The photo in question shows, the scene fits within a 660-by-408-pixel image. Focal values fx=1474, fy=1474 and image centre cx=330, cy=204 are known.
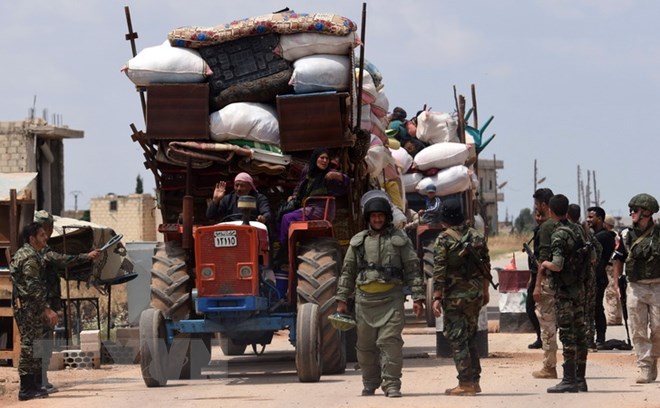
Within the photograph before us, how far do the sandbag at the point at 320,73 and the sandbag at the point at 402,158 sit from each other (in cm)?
881

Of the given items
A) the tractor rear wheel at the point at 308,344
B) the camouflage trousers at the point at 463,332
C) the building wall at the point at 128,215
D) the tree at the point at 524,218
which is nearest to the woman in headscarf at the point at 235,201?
the tractor rear wheel at the point at 308,344

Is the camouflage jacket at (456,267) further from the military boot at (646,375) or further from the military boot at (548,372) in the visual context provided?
the military boot at (646,375)

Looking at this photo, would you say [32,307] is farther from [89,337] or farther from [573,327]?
[573,327]

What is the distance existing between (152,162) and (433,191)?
9712 mm

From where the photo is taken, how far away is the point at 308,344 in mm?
15227

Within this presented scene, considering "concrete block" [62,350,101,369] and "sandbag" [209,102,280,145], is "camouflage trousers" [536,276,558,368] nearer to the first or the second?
"sandbag" [209,102,280,145]

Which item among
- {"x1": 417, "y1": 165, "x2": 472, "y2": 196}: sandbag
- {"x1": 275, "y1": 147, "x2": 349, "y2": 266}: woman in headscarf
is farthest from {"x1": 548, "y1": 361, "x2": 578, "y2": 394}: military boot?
{"x1": 417, "y1": 165, "x2": 472, "y2": 196}: sandbag

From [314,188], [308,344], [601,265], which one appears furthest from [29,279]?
[601,265]

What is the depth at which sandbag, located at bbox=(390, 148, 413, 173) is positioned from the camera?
26.1 metres

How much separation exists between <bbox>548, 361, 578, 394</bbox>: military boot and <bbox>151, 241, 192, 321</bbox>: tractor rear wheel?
13.8 feet

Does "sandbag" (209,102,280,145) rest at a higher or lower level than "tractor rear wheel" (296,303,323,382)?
higher

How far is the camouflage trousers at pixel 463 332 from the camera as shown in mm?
13711

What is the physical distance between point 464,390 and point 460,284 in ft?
3.30

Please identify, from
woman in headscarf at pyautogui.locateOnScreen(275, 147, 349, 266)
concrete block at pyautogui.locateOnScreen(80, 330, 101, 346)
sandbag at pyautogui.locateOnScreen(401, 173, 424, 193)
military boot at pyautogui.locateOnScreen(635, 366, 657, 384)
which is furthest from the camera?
sandbag at pyautogui.locateOnScreen(401, 173, 424, 193)
